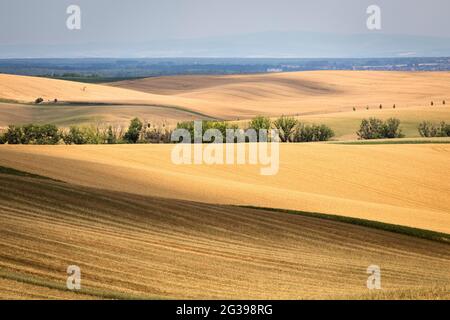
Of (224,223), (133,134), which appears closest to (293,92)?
(133,134)

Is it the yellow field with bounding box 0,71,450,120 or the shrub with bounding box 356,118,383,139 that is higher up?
the yellow field with bounding box 0,71,450,120

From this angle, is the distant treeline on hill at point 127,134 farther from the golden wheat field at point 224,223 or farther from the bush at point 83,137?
the golden wheat field at point 224,223

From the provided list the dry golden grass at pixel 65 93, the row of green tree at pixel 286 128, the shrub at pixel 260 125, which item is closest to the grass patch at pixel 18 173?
the row of green tree at pixel 286 128

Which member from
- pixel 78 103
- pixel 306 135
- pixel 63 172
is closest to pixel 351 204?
pixel 63 172

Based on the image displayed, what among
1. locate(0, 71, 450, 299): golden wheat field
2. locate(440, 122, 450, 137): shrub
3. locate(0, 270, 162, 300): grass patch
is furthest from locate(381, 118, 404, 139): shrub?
locate(0, 270, 162, 300): grass patch

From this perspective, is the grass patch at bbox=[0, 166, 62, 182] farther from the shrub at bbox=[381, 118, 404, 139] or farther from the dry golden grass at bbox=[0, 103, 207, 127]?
the dry golden grass at bbox=[0, 103, 207, 127]
